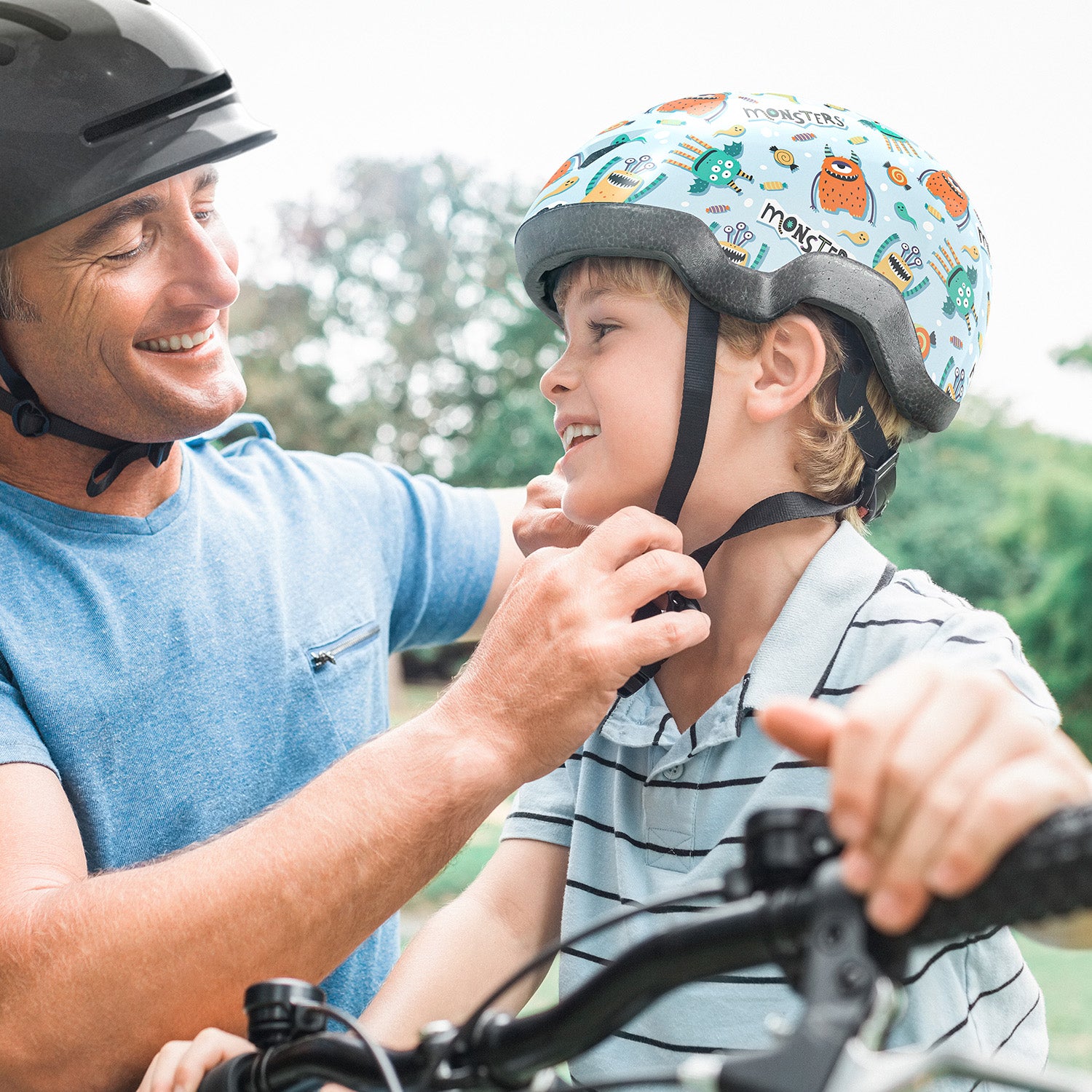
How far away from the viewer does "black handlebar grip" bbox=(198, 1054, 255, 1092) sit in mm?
1199

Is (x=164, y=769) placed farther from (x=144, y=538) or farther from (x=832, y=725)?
(x=832, y=725)

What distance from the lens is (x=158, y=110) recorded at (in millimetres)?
2281

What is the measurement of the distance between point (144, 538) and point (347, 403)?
11.5 metres

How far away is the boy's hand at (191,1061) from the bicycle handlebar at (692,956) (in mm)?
253

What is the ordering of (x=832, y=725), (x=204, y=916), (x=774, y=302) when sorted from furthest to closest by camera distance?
(x=774, y=302), (x=204, y=916), (x=832, y=725)

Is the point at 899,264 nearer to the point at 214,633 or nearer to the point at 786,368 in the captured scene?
the point at 786,368

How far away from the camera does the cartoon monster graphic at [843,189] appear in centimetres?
184

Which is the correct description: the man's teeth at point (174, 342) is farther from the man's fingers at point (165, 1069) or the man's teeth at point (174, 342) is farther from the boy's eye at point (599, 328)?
the man's fingers at point (165, 1069)

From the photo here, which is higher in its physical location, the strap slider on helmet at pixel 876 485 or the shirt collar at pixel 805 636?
the strap slider on helmet at pixel 876 485

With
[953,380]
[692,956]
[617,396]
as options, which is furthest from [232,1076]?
[953,380]

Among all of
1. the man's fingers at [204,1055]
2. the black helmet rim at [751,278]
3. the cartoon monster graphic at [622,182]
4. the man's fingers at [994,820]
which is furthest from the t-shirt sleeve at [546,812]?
the man's fingers at [994,820]

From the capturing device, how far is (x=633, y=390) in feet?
6.07

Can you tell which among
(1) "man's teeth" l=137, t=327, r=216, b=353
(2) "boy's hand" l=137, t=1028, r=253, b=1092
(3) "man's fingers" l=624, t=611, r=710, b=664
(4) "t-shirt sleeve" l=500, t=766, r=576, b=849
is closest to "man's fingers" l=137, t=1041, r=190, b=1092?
(2) "boy's hand" l=137, t=1028, r=253, b=1092

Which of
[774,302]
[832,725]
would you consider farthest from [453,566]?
[832,725]
